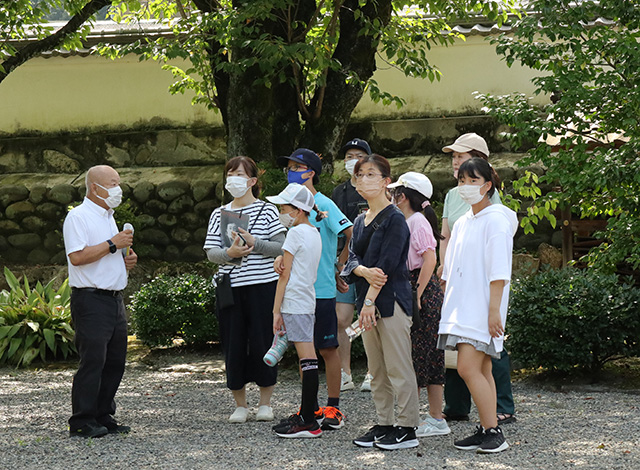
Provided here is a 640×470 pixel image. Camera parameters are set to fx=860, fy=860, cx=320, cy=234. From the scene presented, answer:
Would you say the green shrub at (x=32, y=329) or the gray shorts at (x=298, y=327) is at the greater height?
the gray shorts at (x=298, y=327)

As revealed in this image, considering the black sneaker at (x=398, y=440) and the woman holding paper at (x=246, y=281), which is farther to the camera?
the woman holding paper at (x=246, y=281)

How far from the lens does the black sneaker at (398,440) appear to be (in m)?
5.03

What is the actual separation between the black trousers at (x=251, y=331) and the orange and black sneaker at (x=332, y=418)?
19.0 inches

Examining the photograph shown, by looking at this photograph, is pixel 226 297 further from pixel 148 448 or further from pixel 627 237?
pixel 627 237

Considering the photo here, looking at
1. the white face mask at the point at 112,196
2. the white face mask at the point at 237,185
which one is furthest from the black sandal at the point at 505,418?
the white face mask at the point at 112,196

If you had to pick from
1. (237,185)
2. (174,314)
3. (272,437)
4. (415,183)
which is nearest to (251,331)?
(272,437)

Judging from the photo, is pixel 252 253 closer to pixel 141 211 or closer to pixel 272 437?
pixel 272 437

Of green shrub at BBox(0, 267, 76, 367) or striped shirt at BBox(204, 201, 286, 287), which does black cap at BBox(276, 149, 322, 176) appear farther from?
green shrub at BBox(0, 267, 76, 367)

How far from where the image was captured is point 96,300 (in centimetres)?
557

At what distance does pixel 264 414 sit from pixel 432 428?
1.20 m

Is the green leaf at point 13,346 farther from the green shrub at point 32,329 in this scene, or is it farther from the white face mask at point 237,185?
the white face mask at point 237,185

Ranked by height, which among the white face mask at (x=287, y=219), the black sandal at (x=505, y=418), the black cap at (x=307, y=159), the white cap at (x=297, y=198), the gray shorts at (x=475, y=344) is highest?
the black cap at (x=307, y=159)

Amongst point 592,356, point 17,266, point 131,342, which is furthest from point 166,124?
point 592,356

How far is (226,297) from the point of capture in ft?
19.0
